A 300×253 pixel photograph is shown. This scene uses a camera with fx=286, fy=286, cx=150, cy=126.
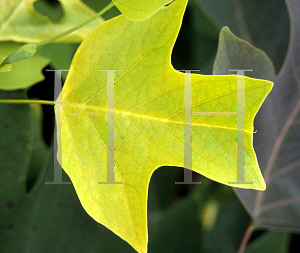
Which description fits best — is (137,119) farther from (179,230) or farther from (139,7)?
(179,230)

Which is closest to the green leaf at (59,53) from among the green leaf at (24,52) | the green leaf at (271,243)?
the green leaf at (24,52)

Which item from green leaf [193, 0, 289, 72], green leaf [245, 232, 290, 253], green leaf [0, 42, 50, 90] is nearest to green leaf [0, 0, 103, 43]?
green leaf [0, 42, 50, 90]

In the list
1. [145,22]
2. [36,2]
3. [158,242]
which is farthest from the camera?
[158,242]

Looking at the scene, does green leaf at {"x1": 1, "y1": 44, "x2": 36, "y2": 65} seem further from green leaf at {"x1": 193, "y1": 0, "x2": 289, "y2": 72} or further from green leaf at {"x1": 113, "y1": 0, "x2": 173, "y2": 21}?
green leaf at {"x1": 193, "y1": 0, "x2": 289, "y2": 72}

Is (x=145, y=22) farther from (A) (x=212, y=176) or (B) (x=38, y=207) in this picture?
(B) (x=38, y=207)

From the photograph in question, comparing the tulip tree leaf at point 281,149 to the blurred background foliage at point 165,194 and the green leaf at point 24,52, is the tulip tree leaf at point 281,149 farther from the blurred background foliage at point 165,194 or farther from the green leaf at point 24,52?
the green leaf at point 24,52

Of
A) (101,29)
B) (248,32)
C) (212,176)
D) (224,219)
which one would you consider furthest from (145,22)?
(224,219)

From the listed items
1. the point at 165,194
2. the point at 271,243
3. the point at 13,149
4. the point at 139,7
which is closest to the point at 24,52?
the point at 139,7
